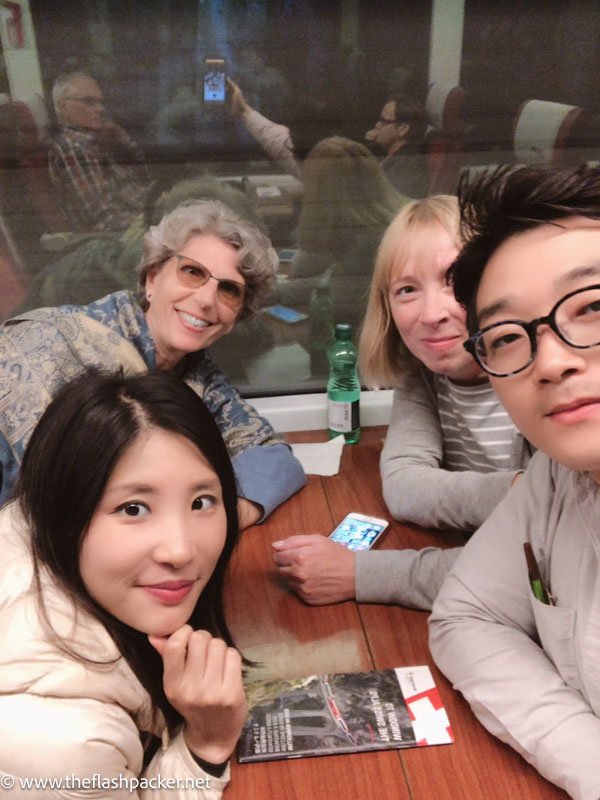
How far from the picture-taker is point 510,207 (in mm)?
852

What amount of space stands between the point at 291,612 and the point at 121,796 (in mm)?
436

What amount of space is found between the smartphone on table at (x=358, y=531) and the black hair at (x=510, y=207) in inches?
22.7

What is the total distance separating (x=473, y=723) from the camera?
0.96m

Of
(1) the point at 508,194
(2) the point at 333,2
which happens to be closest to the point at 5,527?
A: (1) the point at 508,194

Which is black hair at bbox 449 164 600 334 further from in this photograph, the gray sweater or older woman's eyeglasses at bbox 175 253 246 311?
older woman's eyeglasses at bbox 175 253 246 311

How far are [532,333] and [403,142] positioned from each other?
1.25m

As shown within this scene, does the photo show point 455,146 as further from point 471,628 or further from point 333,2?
point 471,628

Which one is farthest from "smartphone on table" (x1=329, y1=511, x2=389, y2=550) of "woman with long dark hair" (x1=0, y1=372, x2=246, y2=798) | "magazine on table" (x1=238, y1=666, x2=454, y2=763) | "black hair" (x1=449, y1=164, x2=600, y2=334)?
"black hair" (x1=449, y1=164, x2=600, y2=334)

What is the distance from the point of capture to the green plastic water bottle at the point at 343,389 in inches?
72.8

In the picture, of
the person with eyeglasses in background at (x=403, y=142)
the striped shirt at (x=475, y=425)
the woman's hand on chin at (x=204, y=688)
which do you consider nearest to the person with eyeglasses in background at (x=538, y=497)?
the woman's hand on chin at (x=204, y=688)

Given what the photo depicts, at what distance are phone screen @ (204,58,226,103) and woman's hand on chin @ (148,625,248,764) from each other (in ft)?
4.50

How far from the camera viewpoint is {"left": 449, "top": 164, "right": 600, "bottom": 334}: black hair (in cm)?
82

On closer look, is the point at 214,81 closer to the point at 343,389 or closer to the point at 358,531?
the point at 343,389

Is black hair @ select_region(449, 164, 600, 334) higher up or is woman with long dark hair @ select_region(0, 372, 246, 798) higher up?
black hair @ select_region(449, 164, 600, 334)
